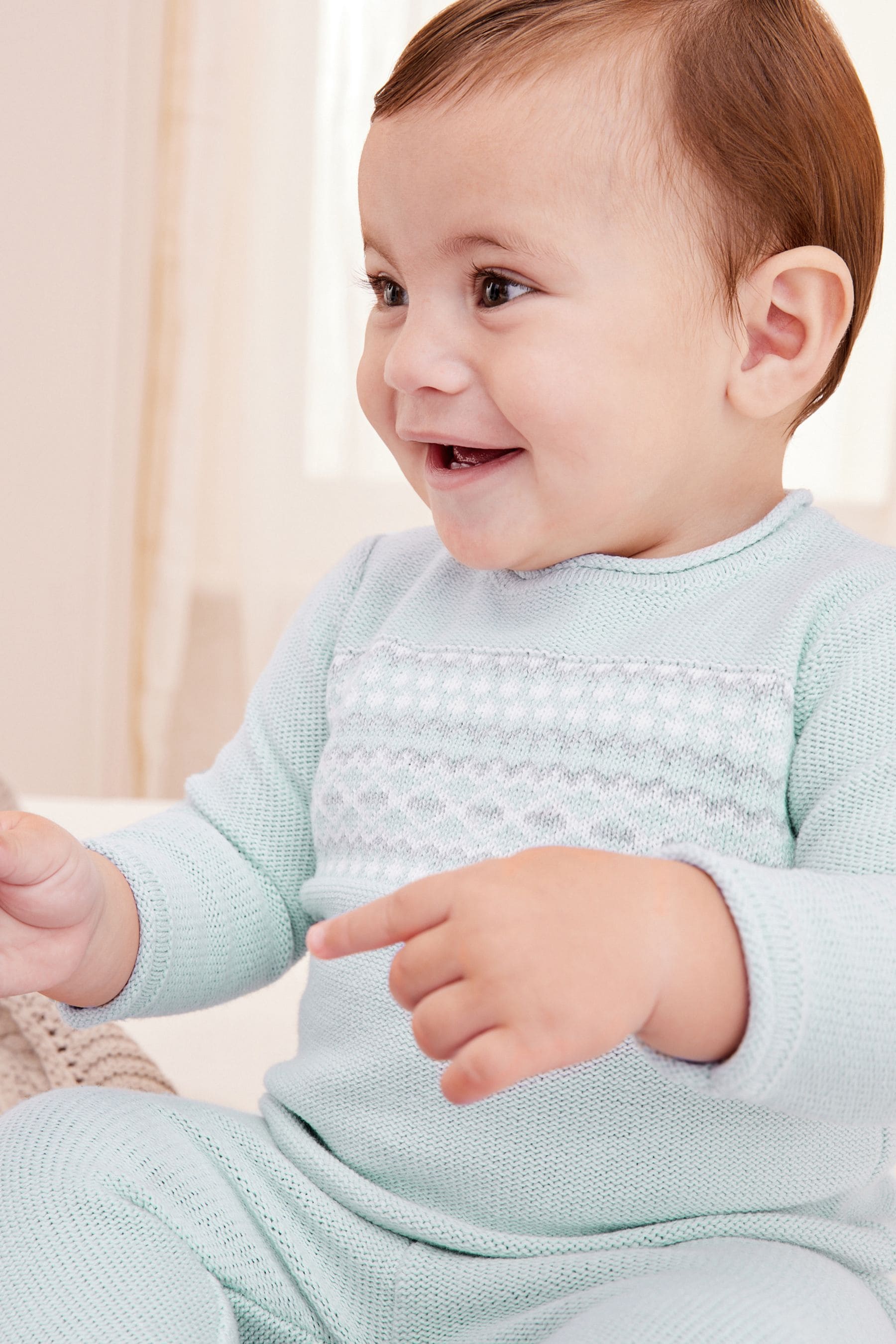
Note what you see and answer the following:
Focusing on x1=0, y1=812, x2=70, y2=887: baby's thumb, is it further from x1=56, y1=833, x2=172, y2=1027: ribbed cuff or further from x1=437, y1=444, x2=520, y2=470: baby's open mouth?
x1=437, y1=444, x2=520, y2=470: baby's open mouth

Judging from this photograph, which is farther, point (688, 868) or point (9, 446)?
point (9, 446)

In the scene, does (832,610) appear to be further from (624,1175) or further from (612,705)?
(624,1175)

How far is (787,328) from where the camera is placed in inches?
29.1

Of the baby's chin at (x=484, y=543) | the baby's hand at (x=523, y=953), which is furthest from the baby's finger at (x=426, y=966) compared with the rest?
the baby's chin at (x=484, y=543)

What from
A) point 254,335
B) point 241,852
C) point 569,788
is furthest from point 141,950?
point 254,335

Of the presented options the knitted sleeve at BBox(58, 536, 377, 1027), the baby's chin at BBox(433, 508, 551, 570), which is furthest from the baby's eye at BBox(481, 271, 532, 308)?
the knitted sleeve at BBox(58, 536, 377, 1027)

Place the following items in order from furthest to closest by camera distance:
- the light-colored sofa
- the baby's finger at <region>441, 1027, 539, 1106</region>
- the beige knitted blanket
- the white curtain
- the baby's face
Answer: the white curtain
the light-colored sofa
the beige knitted blanket
the baby's face
the baby's finger at <region>441, 1027, 539, 1106</region>

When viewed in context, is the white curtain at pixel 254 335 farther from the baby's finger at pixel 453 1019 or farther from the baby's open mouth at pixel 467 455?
the baby's finger at pixel 453 1019

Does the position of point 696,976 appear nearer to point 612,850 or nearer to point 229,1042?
point 612,850

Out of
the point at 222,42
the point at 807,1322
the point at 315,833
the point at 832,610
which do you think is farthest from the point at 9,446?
the point at 807,1322

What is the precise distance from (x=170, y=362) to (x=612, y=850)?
202 cm

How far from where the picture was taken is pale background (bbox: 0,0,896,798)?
92.8 inches

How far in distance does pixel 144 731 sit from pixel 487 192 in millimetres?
2014

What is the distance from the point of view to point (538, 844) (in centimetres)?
68
